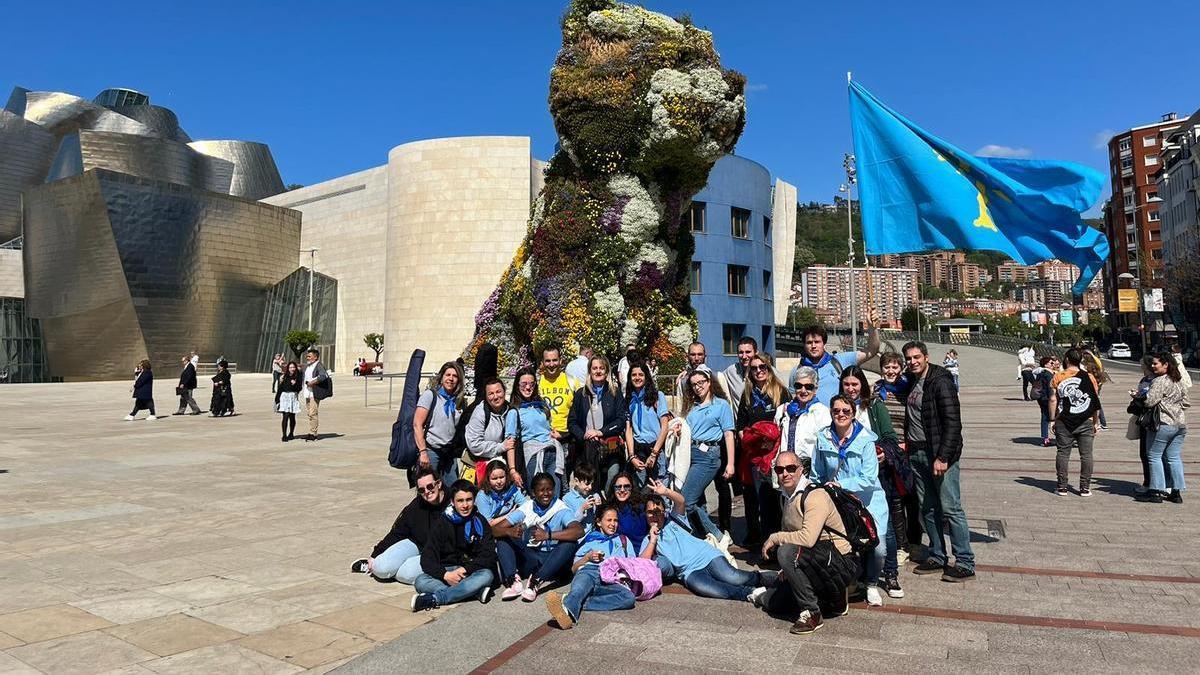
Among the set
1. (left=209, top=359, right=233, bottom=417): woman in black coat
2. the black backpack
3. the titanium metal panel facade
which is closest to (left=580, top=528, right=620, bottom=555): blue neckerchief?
the black backpack

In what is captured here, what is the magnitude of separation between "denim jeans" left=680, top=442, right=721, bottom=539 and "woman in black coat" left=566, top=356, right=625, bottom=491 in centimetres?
68

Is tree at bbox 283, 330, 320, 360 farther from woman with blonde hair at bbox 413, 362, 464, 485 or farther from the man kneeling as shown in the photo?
the man kneeling

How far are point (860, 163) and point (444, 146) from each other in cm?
4050

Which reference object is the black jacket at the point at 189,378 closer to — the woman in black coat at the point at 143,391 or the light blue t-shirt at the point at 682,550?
the woman in black coat at the point at 143,391

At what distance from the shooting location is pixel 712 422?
19.5 ft

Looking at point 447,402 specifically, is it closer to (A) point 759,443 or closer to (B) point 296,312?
(A) point 759,443

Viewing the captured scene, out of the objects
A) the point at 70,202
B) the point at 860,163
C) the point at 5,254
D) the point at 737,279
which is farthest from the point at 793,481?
the point at 5,254

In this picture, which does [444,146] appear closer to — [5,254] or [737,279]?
[737,279]

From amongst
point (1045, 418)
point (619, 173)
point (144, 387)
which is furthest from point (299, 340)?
point (1045, 418)

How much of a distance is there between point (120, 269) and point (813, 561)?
47.4m

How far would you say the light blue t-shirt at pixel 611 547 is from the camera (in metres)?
5.03

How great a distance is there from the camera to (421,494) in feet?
17.1

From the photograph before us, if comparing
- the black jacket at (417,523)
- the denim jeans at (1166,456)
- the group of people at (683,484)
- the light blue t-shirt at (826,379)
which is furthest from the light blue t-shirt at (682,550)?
the denim jeans at (1166,456)

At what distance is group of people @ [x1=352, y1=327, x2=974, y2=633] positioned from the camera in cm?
467
